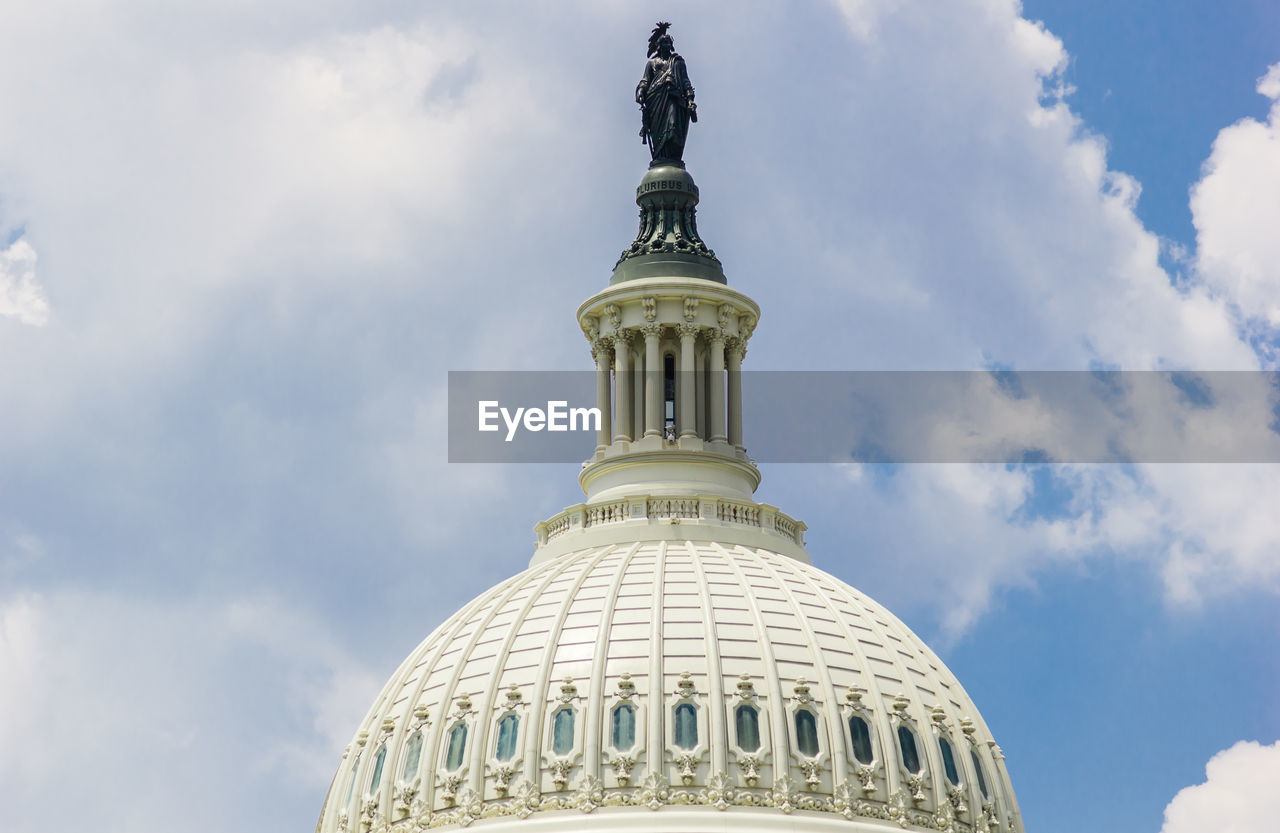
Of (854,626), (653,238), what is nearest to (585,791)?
(854,626)

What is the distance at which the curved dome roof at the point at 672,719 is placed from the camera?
7719 centimetres

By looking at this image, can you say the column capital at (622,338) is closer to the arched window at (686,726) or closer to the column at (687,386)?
the column at (687,386)

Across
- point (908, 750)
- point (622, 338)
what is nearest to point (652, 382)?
point (622, 338)

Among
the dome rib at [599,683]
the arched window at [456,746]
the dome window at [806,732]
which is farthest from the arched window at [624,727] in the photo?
the dome window at [806,732]

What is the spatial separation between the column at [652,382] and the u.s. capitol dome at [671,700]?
1.22 metres

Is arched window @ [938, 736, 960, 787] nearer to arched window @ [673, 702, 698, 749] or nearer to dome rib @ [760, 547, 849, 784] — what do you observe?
dome rib @ [760, 547, 849, 784]

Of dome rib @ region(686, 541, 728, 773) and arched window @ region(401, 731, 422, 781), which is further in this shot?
arched window @ region(401, 731, 422, 781)

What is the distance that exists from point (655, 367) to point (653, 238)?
6625 mm

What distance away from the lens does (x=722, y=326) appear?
96.8 metres

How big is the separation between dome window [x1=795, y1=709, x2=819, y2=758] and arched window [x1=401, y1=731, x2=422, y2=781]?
41.2 feet

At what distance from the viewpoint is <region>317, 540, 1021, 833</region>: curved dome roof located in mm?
77188

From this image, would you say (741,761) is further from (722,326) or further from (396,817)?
(722,326)

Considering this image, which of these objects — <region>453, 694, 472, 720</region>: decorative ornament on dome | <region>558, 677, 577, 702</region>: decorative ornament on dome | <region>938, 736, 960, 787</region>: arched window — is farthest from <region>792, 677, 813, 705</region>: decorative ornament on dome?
<region>453, 694, 472, 720</region>: decorative ornament on dome

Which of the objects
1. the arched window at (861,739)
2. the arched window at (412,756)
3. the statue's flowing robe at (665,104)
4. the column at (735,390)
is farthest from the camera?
the statue's flowing robe at (665,104)
